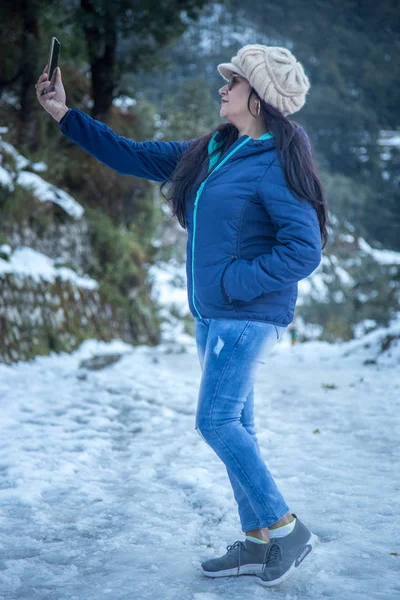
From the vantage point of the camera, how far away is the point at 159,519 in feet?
11.0

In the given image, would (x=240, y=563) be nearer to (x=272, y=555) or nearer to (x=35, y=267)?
(x=272, y=555)

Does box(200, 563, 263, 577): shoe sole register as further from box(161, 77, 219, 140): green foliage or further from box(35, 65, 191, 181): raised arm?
box(161, 77, 219, 140): green foliage

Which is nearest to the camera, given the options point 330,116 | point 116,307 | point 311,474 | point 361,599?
point 361,599

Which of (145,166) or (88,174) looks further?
(88,174)

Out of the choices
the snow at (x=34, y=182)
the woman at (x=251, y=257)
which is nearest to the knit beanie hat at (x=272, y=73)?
the woman at (x=251, y=257)

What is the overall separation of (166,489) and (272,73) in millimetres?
2503

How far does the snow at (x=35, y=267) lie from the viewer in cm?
991

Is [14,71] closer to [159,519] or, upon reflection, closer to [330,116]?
[159,519]

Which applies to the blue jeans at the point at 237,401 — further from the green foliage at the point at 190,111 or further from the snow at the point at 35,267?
the green foliage at the point at 190,111

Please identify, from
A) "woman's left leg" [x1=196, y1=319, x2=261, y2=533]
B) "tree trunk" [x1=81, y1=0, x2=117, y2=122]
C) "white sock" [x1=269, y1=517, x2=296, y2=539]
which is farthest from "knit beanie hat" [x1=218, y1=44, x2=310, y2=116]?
"tree trunk" [x1=81, y1=0, x2=117, y2=122]

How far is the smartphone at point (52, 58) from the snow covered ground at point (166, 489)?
7.17ft

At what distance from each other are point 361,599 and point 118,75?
45.0 ft

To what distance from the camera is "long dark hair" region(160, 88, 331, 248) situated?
2482 mm

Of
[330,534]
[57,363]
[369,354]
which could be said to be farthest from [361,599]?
[369,354]
